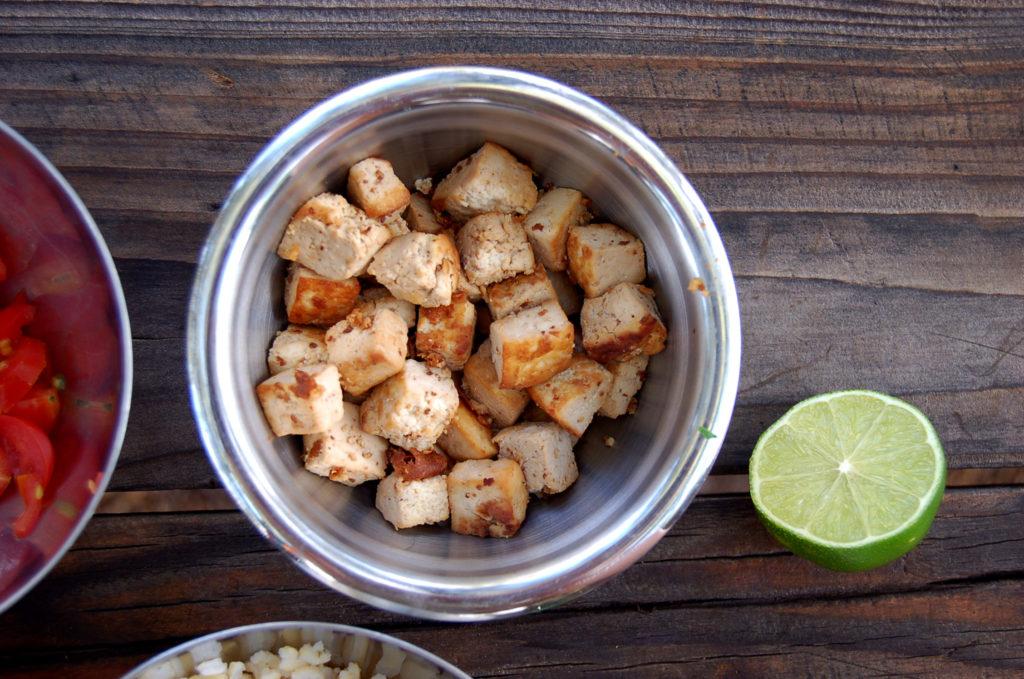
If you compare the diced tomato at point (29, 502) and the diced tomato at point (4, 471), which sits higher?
the diced tomato at point (4, 471)

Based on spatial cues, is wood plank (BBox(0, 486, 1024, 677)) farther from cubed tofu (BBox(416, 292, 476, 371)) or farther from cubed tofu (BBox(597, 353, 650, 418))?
cubed tofu (BBox(416, 292, 476, 371))

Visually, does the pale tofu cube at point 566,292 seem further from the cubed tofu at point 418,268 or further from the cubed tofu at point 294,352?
the cubed tofu at point 294,352

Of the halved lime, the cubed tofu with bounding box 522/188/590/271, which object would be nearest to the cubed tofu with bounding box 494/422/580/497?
the cubed tofu with bounding box 522/188/590/271

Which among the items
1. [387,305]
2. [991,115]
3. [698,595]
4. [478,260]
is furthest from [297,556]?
[991,115]

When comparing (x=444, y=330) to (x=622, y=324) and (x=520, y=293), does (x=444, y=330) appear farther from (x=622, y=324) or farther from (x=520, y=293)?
(x=622, y=324)

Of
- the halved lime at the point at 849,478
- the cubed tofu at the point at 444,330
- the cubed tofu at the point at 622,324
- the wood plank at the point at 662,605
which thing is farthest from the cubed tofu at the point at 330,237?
the halved lime at the point at 849,478

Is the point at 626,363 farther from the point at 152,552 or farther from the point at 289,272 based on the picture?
the point at 152,552
